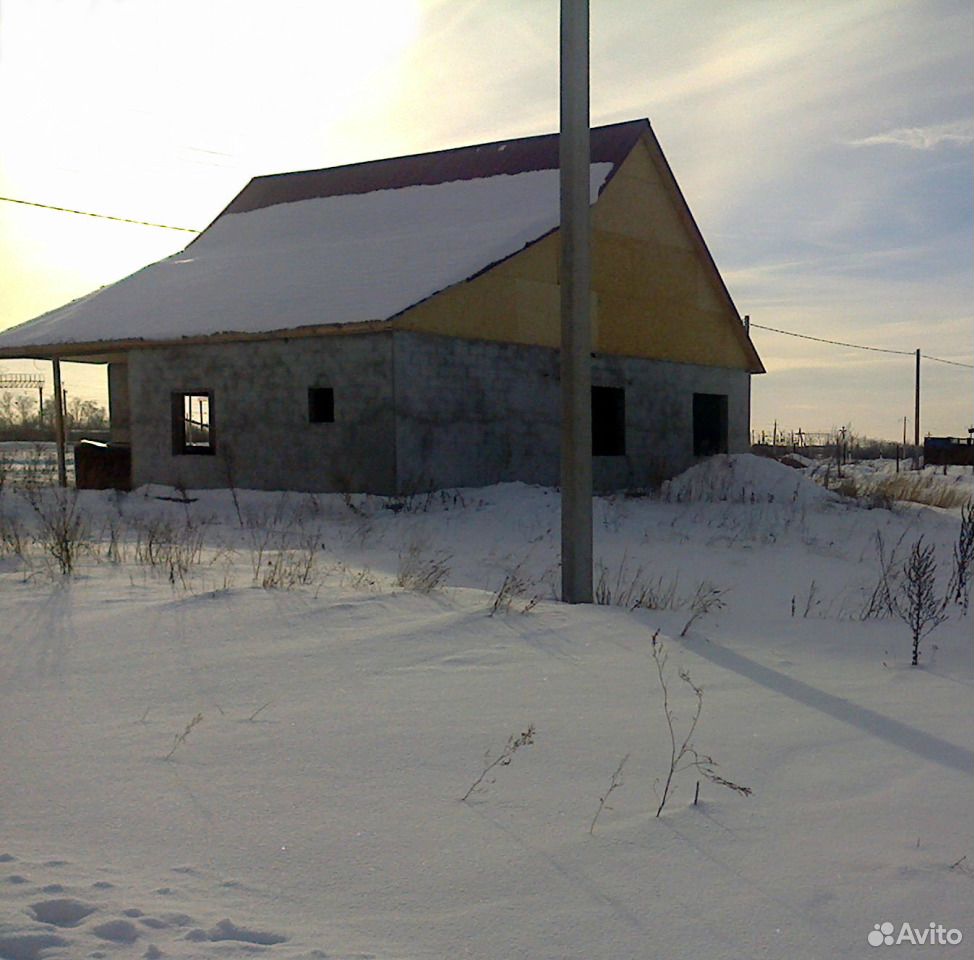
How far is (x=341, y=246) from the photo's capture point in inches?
720

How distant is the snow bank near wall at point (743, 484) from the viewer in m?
16.8

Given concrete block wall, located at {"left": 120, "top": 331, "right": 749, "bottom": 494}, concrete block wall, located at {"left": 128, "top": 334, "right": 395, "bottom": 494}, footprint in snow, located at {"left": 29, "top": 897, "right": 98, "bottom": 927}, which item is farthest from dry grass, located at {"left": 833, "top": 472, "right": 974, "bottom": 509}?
footprint in snow, located at {"left": 29, "top": 897, "right": 98, "bottom": 927}

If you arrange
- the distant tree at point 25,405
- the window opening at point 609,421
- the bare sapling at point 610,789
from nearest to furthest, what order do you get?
the bare sapling at point 610,789
the window opening at point 609,421
the distant tree at point 25,405

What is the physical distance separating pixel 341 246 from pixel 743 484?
8740 mm

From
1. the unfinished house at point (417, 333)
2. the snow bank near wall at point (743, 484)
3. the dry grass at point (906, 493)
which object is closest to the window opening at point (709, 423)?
the unfinished house at point (417, 333)

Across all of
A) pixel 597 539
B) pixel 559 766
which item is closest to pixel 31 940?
pixel 559 766

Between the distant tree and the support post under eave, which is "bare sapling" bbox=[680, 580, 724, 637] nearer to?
the support post under eave

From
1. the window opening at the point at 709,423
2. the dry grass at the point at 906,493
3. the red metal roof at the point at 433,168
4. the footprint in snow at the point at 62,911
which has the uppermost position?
the red metal roof at the point at 433,168

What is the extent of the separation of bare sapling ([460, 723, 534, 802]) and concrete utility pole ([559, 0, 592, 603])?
3.34 metres

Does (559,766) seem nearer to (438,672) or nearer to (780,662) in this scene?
(438,672)

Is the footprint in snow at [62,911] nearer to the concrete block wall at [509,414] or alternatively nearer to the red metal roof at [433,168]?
the concrete block wall at [509,414]

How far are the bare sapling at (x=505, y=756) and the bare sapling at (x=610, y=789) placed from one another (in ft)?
1.11

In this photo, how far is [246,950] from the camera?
2.22m

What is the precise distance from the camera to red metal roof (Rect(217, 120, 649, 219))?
743 inches
